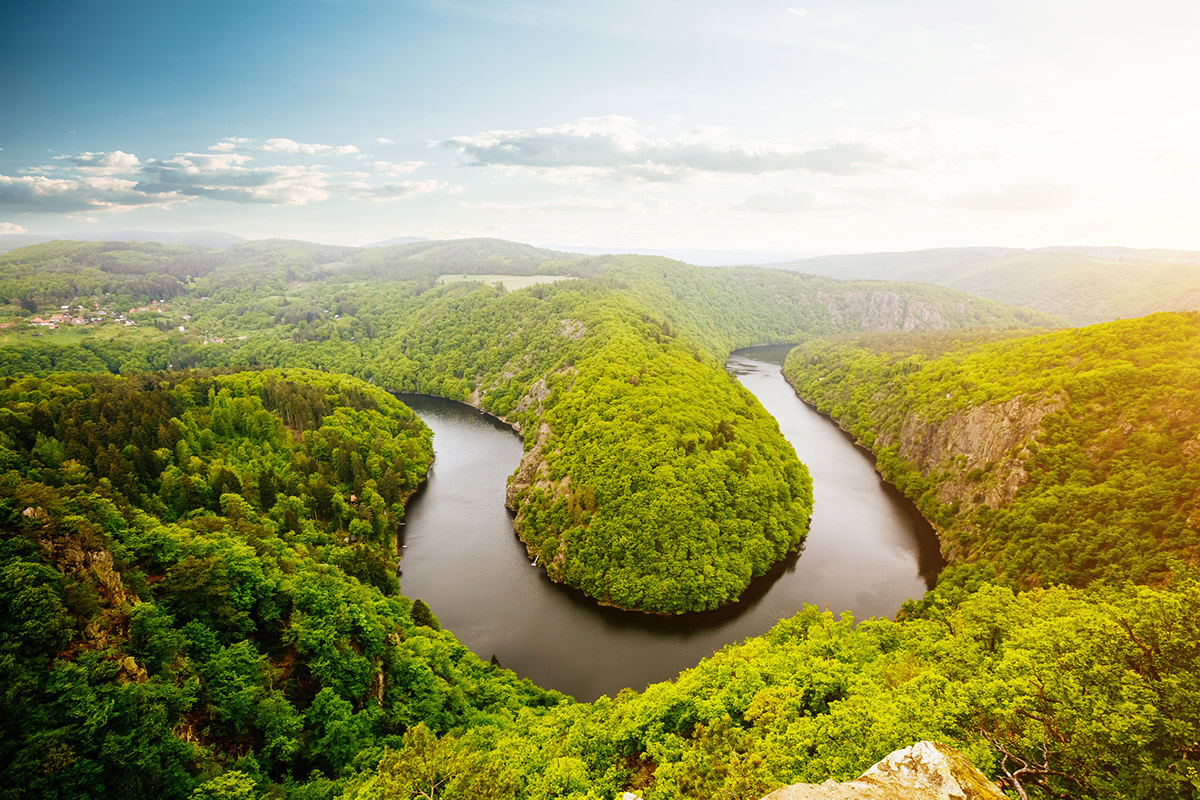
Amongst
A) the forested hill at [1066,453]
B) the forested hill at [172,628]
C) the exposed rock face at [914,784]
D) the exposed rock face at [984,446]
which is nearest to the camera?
the exposed rock face at [914,784]

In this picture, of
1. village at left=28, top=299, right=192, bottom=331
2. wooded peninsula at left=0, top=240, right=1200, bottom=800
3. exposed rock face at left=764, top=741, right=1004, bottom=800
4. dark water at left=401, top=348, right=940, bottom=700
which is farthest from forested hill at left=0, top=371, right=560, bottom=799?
village at left=28, top=299, right=192, bottom=331

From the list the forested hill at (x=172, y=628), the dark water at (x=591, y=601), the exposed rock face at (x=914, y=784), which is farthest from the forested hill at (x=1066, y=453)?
the forested hill at (x=172, y=628)

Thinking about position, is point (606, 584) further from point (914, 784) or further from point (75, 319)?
point (75, 319)

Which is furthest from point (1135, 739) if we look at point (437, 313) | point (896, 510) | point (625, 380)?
point (437, 313)

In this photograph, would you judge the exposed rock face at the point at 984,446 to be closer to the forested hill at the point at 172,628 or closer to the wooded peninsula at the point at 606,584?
the wooded peninsula at the point at 606,584

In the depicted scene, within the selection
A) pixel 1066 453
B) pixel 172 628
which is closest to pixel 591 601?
pixel 172 628

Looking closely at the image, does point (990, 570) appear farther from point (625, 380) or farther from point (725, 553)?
point (625, 380)
